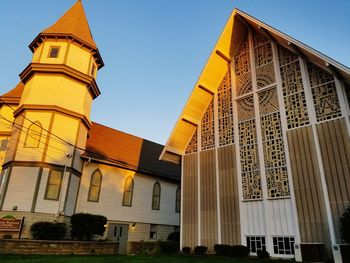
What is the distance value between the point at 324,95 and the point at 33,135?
1682cm

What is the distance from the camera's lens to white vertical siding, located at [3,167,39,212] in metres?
16.6

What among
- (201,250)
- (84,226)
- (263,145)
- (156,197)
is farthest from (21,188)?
(263,145)

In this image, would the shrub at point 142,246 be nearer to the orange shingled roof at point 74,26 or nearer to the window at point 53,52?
the window at point 53,52

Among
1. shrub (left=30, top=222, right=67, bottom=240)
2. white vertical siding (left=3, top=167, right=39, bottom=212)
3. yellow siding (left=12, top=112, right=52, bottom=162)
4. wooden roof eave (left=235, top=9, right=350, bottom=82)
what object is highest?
wooden roof eave (left=235, top=9, right=350, bottom=82)

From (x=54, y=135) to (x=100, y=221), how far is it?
6285mm

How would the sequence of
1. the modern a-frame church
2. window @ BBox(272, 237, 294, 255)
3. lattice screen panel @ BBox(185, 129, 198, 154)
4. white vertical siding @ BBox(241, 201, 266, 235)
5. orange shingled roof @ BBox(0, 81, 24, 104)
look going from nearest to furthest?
1. the modern a-frame church
2. window @ BBox(272, 237, 294, 255)
3. white vertical siding @ BBox(241, 201, 266, 235)
4. lattice screen panel @ BBox(185, 129, 198, 154)
5. orange shingled roof @ BBox(0, 81, 24, 104)

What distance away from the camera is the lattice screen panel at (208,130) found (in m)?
17.6

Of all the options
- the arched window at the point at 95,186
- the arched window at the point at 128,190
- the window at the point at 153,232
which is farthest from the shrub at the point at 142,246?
the arched window at the point at 95,186

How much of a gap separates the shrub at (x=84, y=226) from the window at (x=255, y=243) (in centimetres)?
945

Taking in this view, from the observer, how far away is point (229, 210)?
1530 cm

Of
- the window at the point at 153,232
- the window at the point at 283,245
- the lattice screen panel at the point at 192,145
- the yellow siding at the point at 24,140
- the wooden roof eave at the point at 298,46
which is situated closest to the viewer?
the wooden roof eave at the point at 298,46

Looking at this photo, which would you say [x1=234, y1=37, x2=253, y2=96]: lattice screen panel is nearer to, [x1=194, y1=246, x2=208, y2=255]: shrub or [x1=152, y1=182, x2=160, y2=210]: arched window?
[x1=194, y1=246, x2=208, y2=255]: shrub

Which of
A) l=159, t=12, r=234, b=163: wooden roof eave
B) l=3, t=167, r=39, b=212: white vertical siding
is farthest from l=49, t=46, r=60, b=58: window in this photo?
l=159, t=12, r=234, b=163: wooden roof eave

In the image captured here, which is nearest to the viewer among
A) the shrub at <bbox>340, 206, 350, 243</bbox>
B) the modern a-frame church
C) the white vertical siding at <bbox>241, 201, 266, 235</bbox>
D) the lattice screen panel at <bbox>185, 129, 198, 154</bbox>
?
the shrub at <bbox>340, 206, 350, 243</bbox>
